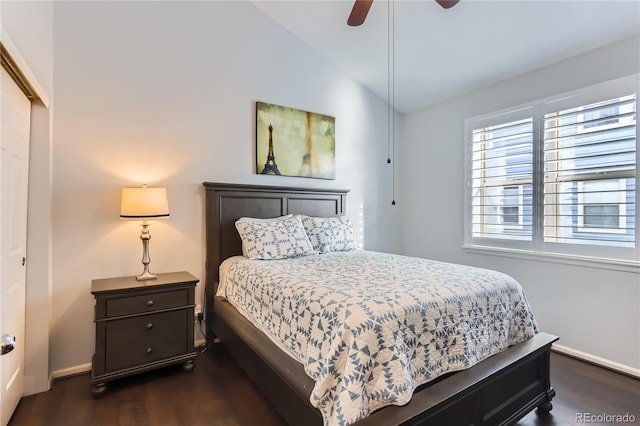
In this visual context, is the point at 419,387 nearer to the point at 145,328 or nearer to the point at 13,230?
the point at 145,328

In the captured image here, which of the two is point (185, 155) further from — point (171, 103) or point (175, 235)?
point (175, 235)

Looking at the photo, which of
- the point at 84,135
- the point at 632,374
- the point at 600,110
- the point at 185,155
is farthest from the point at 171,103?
the point at 632,374

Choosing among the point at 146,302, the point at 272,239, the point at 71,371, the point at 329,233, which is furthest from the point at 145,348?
the point at 329,233

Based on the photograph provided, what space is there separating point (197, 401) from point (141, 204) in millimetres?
1391

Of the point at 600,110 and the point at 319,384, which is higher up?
the point at 600,110

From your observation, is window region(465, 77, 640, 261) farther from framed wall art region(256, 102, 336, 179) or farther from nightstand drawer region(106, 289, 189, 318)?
nightstand drawer region(106, 289, 189, 318)

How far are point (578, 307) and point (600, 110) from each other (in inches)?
64.2

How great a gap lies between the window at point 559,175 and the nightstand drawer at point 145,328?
9.92 ft

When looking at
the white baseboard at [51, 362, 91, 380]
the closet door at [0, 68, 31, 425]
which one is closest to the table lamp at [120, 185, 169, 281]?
the closet door at [0, 68, 31, 425]

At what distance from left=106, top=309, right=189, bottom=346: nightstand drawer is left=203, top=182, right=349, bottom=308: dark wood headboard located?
493mm

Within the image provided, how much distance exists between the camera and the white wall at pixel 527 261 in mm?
2459

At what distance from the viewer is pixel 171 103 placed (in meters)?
2.73

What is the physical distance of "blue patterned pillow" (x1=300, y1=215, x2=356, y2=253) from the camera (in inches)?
120

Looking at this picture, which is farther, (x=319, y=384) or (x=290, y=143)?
(x=290, y=143)
